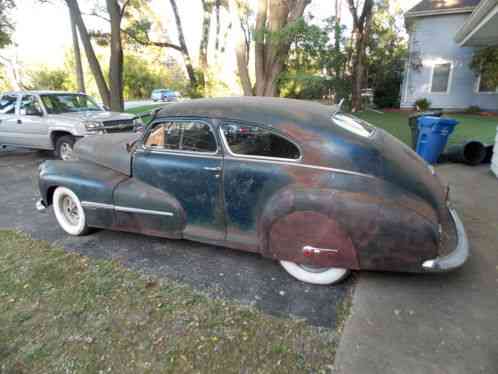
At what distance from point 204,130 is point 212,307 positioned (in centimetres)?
162

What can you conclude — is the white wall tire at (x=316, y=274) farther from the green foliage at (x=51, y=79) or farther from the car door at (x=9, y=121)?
the green foliage at (x=51, y=79)

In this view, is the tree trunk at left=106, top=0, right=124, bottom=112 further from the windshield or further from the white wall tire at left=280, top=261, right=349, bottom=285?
the white wall tire at left=280, top=261, right=349, bottom=285

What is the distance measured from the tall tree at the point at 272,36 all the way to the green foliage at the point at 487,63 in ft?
33.2

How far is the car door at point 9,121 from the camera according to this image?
7.83 metres

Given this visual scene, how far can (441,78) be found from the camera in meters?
16.1

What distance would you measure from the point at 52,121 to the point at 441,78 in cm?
1789

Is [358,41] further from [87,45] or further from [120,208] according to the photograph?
[120,208]

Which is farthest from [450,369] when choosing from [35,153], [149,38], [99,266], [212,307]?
[149,38]

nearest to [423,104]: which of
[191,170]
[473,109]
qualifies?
[473,109]

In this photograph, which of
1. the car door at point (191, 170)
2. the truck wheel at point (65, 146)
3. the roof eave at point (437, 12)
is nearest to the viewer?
the car door at point (191, 170)

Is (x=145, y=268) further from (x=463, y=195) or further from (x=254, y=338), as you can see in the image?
(x=463, y=195)

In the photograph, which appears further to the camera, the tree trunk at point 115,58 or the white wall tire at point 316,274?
the tree trunk at point 115,58

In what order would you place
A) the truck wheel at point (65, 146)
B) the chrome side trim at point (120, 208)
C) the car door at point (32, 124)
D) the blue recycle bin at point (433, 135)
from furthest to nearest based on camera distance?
the car door at point (32, 124), the truck wheel at point (65, 146), the blue recycle bin at point (433, 135), the chrome side trim at point (120, 208)

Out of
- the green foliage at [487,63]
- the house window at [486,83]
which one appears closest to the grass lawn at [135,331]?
the green foliage at [487,63]
